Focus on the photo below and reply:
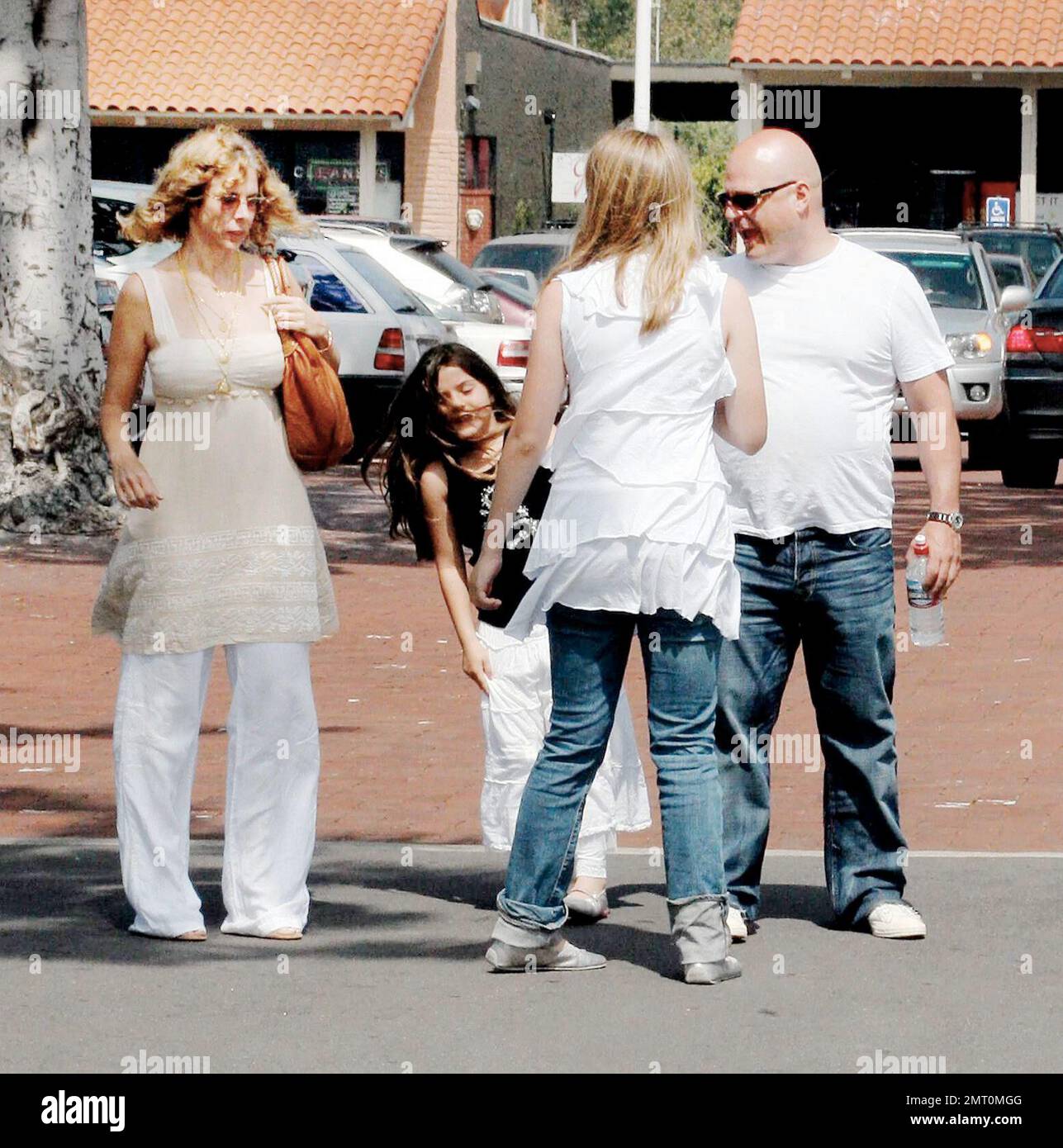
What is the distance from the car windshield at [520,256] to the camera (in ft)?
86.8

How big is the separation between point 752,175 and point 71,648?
549cm

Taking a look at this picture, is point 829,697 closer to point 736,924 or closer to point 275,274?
point 736,924

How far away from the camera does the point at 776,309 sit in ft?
17.2

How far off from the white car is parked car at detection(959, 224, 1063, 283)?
6.57m

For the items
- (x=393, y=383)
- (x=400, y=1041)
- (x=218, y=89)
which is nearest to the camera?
(x=400, y=1041)

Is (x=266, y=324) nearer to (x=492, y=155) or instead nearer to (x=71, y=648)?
(x=71, y=648)

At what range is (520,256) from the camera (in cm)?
2672

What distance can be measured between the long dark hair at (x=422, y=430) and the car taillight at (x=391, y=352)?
1197 centimetres

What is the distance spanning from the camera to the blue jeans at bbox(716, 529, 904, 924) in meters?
5.34

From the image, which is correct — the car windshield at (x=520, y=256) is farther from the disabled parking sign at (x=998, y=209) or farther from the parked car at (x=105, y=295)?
the disabled parking sign at (x=998, y=209)

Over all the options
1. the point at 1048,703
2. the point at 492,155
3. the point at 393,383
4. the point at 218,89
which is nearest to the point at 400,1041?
the point at 1048,703

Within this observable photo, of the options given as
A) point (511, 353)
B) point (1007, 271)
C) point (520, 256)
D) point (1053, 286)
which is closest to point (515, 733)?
point (1053, 286)

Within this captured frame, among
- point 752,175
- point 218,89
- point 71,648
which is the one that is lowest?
point 71,648

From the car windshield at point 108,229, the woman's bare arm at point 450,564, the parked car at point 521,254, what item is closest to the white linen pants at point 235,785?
the woman's bare arm at point 450,564
